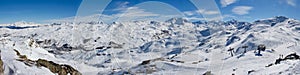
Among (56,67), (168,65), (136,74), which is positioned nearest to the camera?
(56,67)

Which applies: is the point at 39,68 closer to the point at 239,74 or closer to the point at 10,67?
the point at 10,67

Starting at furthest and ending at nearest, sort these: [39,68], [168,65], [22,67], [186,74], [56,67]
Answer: [168,65], [186,74], [56,67], [39,68], [22,67]

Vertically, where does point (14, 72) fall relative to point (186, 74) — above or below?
above

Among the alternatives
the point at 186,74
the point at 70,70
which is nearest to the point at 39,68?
the point at 70,70

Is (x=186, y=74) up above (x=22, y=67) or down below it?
below

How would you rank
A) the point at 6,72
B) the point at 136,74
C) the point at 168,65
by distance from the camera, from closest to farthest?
1. the point at 6,72
2. the point at 136,74
3. the point at 168,65

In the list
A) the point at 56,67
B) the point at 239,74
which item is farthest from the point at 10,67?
the point at 239,74

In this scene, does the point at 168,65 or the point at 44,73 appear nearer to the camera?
the point at 44,73

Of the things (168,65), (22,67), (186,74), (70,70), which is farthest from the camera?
(168,65)

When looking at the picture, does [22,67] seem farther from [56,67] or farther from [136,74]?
[136,74]
